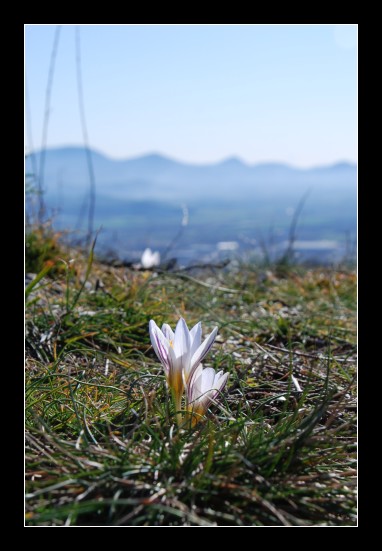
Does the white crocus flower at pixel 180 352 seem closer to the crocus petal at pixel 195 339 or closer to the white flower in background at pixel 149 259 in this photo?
the crocus petal at pixel 195 339

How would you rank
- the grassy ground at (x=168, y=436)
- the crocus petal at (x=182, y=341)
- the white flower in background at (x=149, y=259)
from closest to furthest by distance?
the grassy ground at (x=168, y=436) → the crocus petal at (x=182, y=341) → the white flower in background at (x=149, y=259)

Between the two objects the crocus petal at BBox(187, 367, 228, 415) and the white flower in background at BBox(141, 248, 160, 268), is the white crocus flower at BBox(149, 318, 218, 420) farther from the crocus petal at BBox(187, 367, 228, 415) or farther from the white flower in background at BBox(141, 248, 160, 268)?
the white flower in background at BBox(141, 248, 160, 268)

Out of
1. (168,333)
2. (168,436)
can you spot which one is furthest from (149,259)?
(168,436)

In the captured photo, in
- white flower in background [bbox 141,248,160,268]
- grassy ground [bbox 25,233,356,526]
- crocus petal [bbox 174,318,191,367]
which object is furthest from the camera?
white flower in background [bbox 141,248,160,268]

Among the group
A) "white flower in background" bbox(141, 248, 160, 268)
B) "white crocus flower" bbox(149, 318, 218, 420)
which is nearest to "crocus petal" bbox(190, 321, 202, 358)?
"white crocus flower" bbox(149, 318, 218, 420)

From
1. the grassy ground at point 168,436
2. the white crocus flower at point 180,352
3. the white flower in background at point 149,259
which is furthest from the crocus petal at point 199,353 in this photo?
the white flower in background at point 149,259

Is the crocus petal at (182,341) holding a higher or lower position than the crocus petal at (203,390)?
higher
